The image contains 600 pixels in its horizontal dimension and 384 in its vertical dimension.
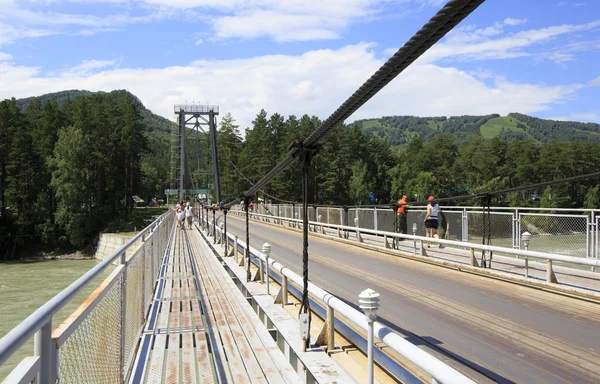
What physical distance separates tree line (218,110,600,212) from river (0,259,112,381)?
27906mm

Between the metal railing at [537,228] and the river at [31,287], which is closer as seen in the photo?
the metal railing at [537,228]

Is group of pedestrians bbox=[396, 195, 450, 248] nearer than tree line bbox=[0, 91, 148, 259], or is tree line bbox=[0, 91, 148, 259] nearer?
group of pedestrians bbox=[396, 195, 450, 248]

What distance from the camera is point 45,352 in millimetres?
2312

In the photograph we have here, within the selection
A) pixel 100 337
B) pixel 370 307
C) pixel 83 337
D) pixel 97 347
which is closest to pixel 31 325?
pixel 83 337

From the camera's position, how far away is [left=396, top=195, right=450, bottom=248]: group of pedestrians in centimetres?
1497

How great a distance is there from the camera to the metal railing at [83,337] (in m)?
2.04

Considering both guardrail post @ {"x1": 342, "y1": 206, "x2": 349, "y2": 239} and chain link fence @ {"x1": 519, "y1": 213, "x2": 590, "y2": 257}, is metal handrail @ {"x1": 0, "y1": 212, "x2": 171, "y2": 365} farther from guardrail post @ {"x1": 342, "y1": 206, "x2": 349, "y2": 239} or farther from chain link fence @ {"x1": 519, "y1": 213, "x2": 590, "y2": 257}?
guardrail post @ {"x1": 342, "y1": 206, "x2": 349, "y2": 239}

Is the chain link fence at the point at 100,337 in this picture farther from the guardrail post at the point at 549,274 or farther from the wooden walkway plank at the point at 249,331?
the guardrail post at the point at 549,274

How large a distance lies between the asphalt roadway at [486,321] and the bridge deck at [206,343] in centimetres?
164

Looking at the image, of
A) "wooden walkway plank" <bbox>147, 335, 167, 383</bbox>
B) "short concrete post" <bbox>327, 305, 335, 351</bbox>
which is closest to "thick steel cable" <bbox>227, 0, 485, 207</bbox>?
"short concrete post" <bbox>327, 305, 335, 351</bbox>

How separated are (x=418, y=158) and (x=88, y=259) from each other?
67.4 metres

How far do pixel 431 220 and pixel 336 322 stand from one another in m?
9.29

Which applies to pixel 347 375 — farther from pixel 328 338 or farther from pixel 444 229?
pixel 444 229

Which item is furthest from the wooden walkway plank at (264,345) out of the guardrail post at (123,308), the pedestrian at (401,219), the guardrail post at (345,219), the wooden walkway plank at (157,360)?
the guardrail post at (345,219)
